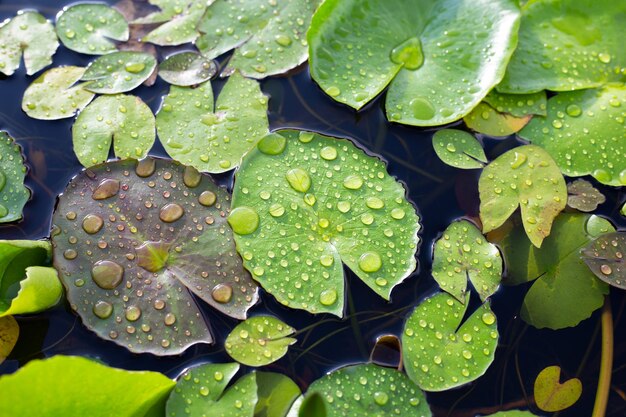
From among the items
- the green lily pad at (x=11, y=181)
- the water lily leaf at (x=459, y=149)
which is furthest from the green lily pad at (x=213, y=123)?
the water lily leaf at (x=459, y=149)

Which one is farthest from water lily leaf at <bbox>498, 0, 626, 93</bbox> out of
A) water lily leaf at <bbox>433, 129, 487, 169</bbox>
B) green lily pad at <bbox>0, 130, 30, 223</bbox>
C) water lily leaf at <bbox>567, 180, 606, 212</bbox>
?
green lily pad at <bbox>0, 130, 30, 223</bbox>

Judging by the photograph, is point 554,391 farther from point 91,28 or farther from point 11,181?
point 91,28

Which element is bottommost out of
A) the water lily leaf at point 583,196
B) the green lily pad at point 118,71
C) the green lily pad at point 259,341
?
the green lily pad at point 259,341

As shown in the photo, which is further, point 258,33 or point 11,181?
point 258,33

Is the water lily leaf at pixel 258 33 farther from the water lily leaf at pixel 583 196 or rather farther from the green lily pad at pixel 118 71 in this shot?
the water lily leaf at pixel 583 196

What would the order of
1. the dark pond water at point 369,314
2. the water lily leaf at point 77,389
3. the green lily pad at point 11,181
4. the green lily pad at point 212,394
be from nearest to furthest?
the water lily leaf at point 77,389, the green lily pad at point 212,394, the dark pond water at point 369,314, the green lily pad at point 11,181

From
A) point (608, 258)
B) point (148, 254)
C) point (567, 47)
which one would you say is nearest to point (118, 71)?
point (148, 254)
